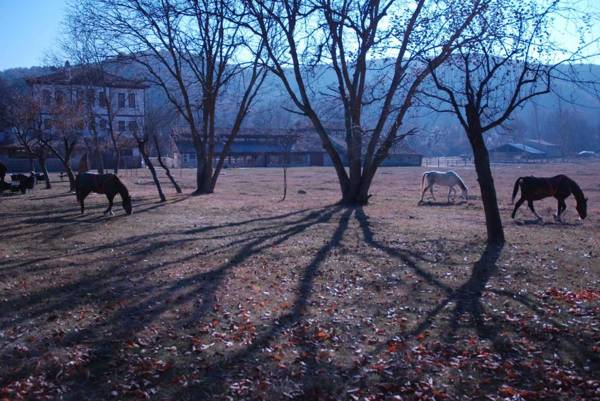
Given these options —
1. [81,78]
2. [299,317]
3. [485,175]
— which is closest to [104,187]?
[485,175]

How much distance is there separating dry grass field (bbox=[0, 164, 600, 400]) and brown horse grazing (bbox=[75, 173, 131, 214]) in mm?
4853

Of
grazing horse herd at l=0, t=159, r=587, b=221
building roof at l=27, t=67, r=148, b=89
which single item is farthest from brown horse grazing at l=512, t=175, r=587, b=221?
building roof at l=27, t=67, r=148, b=89

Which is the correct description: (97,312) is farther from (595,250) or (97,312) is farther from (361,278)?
(595,250)

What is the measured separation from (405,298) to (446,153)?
12211 cm

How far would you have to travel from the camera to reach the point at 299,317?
22.9 ft

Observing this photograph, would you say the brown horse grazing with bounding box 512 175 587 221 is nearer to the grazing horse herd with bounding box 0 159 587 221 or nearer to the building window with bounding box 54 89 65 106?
the grazing horse herd with bounding box 0 159 587 221

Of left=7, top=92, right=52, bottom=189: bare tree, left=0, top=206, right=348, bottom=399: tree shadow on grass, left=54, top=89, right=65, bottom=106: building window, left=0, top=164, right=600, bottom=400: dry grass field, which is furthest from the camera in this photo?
left=54, top=89, right=65, bottom=106: building window

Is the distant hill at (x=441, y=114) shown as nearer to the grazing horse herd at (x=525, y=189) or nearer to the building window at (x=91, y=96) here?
the grazing horse herd at (x=525, y=189)

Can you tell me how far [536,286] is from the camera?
842 centimetres

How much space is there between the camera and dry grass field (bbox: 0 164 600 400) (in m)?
5.08

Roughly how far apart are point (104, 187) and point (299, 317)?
1342 centimetres

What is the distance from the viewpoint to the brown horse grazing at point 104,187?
1828 centimetres

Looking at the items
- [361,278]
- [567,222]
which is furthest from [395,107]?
[361,278]

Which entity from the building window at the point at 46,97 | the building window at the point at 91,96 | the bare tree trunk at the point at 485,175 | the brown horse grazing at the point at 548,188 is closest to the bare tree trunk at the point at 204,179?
the building window at the point at 46,97
